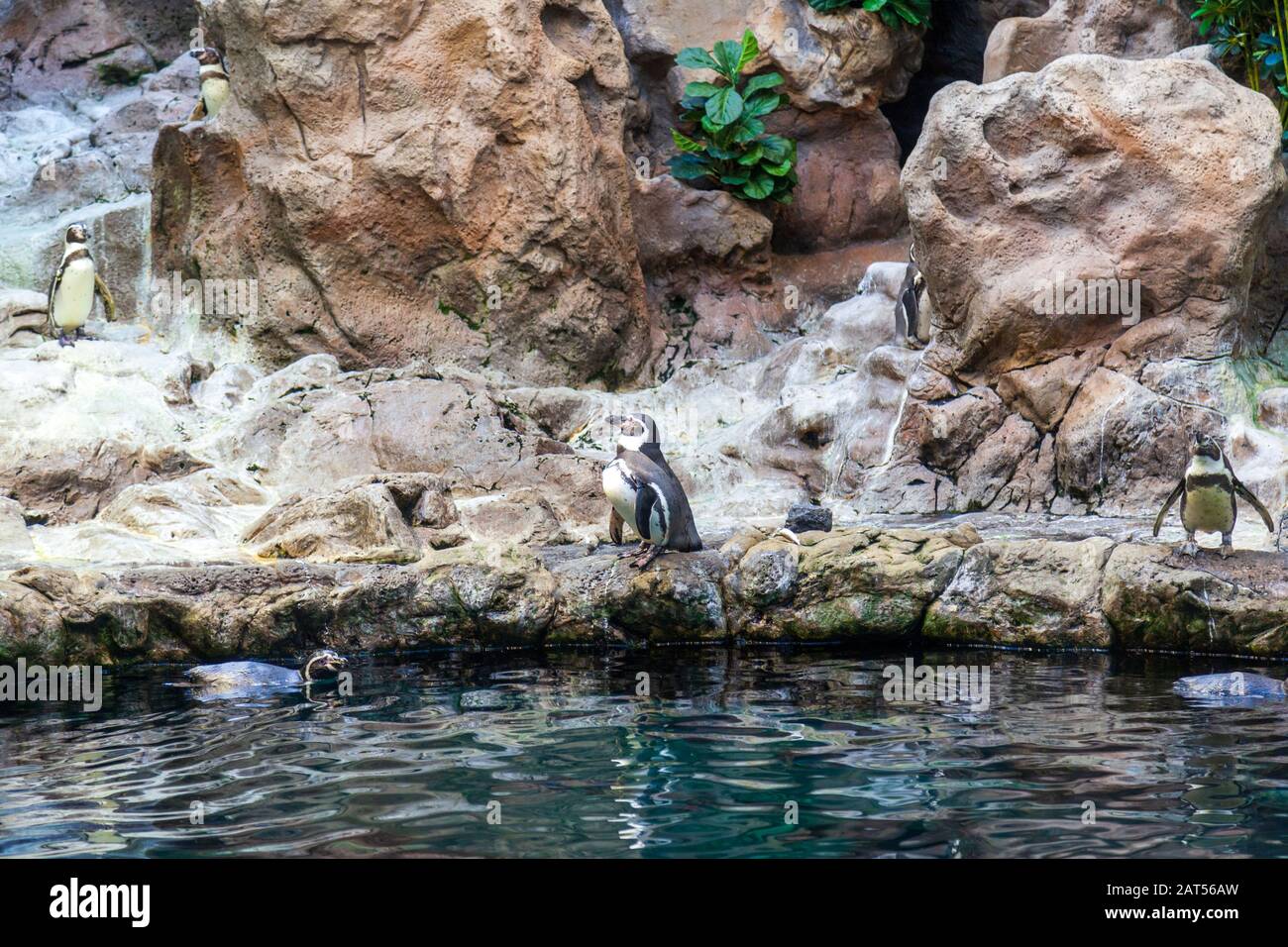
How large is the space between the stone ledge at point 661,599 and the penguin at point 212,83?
671 cm

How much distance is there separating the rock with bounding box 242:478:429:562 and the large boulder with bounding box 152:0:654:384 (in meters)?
4.12

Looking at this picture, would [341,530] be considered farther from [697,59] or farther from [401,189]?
[697,59]

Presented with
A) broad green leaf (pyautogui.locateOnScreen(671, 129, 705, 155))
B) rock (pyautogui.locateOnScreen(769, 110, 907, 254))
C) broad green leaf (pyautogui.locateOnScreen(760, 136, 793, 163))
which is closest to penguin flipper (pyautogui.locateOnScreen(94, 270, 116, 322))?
broad green leaf (pyautogui.locateOnScreen(671, 129, 705, 155))

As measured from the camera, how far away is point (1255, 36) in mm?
11219

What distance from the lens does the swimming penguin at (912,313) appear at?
→ 11258 millimetres

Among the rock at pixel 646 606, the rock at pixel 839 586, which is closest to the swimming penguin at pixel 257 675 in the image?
the rock at pixel 646 606

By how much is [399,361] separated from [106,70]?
5.79 meters

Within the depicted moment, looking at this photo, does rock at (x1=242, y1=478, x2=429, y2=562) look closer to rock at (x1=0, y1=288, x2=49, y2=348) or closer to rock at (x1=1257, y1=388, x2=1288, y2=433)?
rock at (x1=0, y1=288, x2=49, y2=348)

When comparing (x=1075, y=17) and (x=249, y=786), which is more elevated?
(x=1075, y=17)

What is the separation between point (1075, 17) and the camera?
12180 mm

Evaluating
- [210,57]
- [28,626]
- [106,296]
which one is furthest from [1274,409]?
[210,57]

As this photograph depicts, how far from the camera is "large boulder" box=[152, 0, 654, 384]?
12.0 metres

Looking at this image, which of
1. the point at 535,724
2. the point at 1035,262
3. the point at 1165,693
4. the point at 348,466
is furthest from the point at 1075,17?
the point at 535,724
